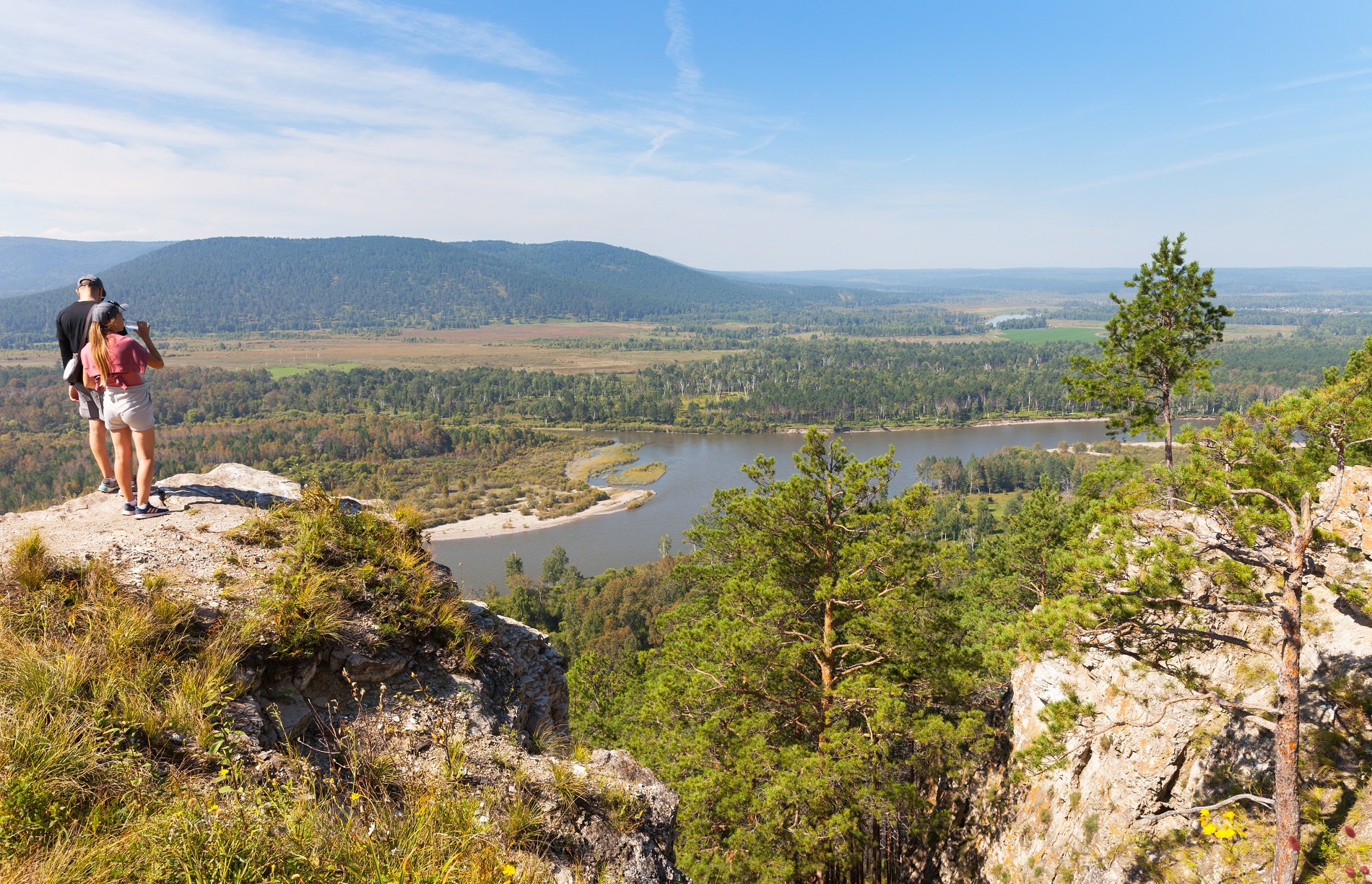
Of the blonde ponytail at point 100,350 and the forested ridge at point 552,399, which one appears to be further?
the forested ridge at point 552,399

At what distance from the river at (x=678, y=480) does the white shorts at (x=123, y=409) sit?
27980 mm

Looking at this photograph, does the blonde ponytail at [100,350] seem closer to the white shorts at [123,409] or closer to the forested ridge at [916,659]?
the white shorts at [123,409]

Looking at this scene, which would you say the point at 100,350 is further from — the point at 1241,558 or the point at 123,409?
the point at 1241,558

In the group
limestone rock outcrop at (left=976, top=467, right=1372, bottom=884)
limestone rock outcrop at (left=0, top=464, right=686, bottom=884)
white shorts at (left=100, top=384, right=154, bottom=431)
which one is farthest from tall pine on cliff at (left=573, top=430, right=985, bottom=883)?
white shorts at (left=100, top=384, right=154, bottom=431)

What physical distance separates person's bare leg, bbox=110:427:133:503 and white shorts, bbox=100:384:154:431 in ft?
0.20

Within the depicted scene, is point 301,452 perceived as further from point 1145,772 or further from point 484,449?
point 1145,772

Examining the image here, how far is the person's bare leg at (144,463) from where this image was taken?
5.71 meters

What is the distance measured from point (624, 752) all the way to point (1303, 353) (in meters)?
193

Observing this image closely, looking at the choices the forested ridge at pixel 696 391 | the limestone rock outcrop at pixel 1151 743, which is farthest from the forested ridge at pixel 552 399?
the limestone rock outcrop at pixel 1151 743

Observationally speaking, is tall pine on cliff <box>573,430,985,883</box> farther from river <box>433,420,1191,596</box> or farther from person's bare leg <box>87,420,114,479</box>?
river <box>433,420,1191,596</box>

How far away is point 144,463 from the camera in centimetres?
570

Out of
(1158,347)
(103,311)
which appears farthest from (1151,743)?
(103,311)

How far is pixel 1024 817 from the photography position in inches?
345

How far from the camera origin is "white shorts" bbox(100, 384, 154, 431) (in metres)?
5.69
